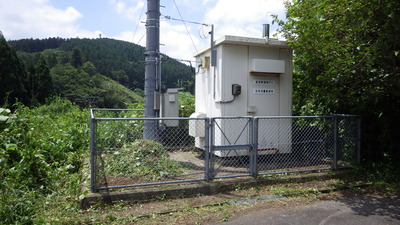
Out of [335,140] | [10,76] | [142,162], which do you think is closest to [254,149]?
[335,140]

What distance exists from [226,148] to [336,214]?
74.6 inches

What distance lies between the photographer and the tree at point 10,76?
108 ft

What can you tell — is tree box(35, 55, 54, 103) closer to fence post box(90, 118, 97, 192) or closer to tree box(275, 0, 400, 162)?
fence post box(90, 118, 97, 192)

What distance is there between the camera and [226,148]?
16.3 ft

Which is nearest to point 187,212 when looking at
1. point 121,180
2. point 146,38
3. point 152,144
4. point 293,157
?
point 121,180

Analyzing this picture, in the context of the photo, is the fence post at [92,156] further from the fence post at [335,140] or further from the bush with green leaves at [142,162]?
the fence post at [335,140]

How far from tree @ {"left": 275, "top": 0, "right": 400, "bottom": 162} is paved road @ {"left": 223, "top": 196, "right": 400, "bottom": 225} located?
1.89m

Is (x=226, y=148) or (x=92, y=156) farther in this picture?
(x=226, y=148)

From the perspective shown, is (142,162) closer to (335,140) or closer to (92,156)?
(92,156)

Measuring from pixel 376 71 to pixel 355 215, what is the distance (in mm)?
2702

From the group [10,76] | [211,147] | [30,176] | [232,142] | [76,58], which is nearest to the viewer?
[30,176]

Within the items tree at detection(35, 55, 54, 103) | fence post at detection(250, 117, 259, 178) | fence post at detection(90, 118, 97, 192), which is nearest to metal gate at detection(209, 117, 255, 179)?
fence post at detection(250, 117, 259, 178)

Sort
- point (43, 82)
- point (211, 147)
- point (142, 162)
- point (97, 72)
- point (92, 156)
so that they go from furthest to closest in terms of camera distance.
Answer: point (97, 72) → point (43, 82) → point (142, 162) → point (211, 147) → point (92, 156)

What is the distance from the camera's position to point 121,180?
15.0ft
